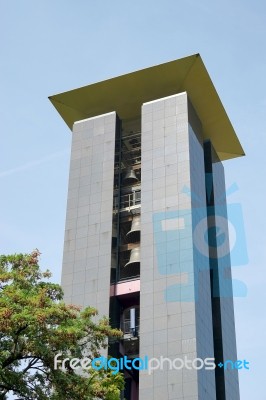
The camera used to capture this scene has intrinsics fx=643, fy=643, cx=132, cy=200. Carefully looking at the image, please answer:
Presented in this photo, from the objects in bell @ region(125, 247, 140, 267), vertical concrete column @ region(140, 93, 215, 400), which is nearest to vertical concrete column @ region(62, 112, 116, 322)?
bell @ region(125, 247, 140, 267)

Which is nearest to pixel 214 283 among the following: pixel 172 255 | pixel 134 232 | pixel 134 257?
pixel 134 257

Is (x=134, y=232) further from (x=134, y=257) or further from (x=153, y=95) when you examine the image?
(x=153, y=95)

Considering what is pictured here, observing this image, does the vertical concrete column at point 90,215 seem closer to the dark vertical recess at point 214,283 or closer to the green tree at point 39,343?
the dark vertical recess at point 214,283

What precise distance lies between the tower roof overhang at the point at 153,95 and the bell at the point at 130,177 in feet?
15.3

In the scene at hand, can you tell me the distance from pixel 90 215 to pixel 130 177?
406 centimetres

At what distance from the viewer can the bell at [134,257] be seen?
3566 centimetres

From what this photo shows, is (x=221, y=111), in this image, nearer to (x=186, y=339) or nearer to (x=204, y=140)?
(x=204, y=140)

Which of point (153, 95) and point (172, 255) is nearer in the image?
point (172, 255)

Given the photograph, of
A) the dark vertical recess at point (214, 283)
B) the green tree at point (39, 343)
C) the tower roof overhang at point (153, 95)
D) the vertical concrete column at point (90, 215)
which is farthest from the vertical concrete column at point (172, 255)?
the green tree at point (39, 343)

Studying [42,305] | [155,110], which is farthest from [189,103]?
[42,305]

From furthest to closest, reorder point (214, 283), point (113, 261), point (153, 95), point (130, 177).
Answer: point (153, 95) → point (130, 177) → point (214, 283) → point (113, 261)

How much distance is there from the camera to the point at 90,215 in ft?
122

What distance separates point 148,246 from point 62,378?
55.4ft

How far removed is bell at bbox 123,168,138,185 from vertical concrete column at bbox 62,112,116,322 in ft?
5.69
